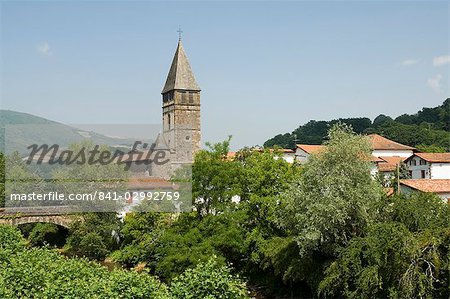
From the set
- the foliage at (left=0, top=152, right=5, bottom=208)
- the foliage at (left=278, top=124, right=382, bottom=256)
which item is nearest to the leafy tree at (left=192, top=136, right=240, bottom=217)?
the foliage at (left=278, top=124, right=382, bottom=256)

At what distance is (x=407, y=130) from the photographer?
352 ft

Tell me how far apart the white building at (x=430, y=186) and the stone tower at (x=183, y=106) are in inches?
1320

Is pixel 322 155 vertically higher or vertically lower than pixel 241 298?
higher

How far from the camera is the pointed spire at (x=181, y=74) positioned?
71062 millimetres

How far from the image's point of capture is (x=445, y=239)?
19.8 meters

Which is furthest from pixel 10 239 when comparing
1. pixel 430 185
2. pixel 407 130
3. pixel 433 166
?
pixel 407 130

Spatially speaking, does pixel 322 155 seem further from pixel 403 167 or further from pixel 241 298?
pixel 403 167

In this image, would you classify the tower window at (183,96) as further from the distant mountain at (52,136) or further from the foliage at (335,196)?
the foliage at (335,196)

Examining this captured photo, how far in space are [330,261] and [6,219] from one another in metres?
26.6

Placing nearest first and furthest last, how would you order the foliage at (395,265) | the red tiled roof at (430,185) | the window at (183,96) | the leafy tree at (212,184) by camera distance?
the foliage at (395,265) → the leafy tree at (212,184) → the red tiled roof at (430,185) → the window at (183,96)

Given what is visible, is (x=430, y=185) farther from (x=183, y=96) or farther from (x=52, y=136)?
(x=183, y=96)

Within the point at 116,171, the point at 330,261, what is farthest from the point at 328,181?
the point at 116,171

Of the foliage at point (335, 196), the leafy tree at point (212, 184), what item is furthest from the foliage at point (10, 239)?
the foliage at point (335, 196)

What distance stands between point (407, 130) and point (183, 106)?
5543cm
